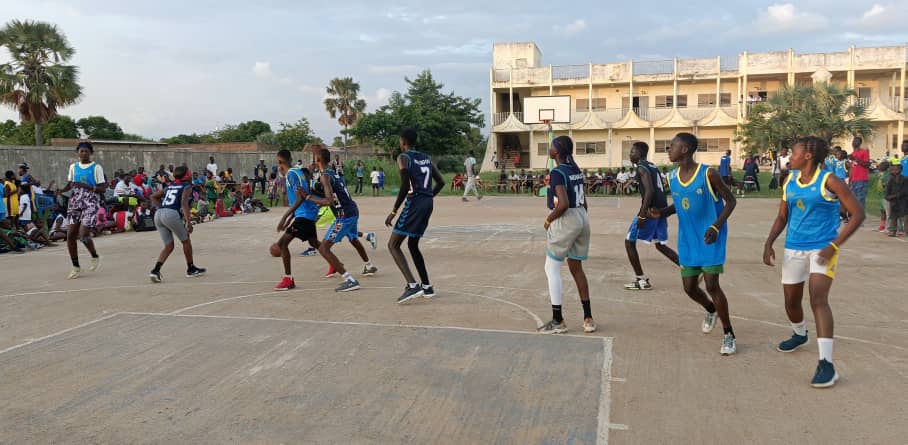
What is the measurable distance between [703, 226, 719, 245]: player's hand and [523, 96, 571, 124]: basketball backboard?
3354cm

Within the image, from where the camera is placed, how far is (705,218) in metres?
5.57

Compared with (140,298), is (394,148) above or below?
above

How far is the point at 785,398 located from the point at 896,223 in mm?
11311

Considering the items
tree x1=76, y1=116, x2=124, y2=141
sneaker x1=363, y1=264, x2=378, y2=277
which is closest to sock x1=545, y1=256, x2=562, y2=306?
sneaker x1=363, y1=264, x2=378, y2=277

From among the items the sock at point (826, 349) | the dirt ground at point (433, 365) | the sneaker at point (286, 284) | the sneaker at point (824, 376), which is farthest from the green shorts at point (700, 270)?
the sneaker at point (286, 284)

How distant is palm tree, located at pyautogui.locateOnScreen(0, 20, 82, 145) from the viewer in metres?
27.6

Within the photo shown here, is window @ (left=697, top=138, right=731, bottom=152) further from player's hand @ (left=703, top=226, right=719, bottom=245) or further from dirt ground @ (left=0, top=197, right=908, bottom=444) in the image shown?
player's hand @ (left=703, top=226, right=719, bottom=245)

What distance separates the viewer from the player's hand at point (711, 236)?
5.43 meters

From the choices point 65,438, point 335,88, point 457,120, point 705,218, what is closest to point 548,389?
point 705,218

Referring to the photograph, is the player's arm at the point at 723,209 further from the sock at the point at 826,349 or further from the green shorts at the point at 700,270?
the sock at the point at 826,349

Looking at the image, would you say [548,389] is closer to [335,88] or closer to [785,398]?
[785,398]

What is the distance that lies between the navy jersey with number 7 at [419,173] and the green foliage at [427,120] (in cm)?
3720

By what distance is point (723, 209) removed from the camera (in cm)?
561

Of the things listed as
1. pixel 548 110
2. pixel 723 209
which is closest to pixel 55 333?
pixel 723 209
